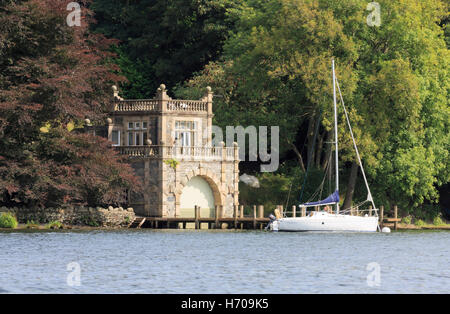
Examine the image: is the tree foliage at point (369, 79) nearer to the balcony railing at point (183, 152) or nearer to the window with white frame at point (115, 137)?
the balcony railing at point (183, 152)

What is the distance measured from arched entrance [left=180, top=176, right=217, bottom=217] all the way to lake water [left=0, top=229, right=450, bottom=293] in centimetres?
475

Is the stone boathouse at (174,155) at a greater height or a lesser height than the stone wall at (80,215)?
greater

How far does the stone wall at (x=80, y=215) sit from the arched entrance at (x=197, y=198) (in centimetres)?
480

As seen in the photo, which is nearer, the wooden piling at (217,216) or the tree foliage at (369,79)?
the wooden piling at (217,216)

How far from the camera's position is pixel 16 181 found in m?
74.8

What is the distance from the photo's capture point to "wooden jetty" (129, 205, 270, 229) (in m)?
81.2

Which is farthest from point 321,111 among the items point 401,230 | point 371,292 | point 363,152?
point 371,292

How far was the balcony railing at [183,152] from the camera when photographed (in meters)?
82.1

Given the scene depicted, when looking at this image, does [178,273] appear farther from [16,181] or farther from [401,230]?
[401,230]

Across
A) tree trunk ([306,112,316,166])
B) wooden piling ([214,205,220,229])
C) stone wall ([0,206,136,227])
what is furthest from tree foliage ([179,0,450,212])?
stone wall ([0,206,136,227])

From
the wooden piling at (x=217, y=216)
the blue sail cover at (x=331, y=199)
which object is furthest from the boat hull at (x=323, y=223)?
the wooden piling at (x=217, y=216)

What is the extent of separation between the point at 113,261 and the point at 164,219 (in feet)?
81.5

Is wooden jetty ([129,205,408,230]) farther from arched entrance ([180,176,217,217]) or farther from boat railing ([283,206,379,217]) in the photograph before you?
arched entrance ([180,176,217,217])

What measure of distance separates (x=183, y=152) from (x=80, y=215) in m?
9.11
